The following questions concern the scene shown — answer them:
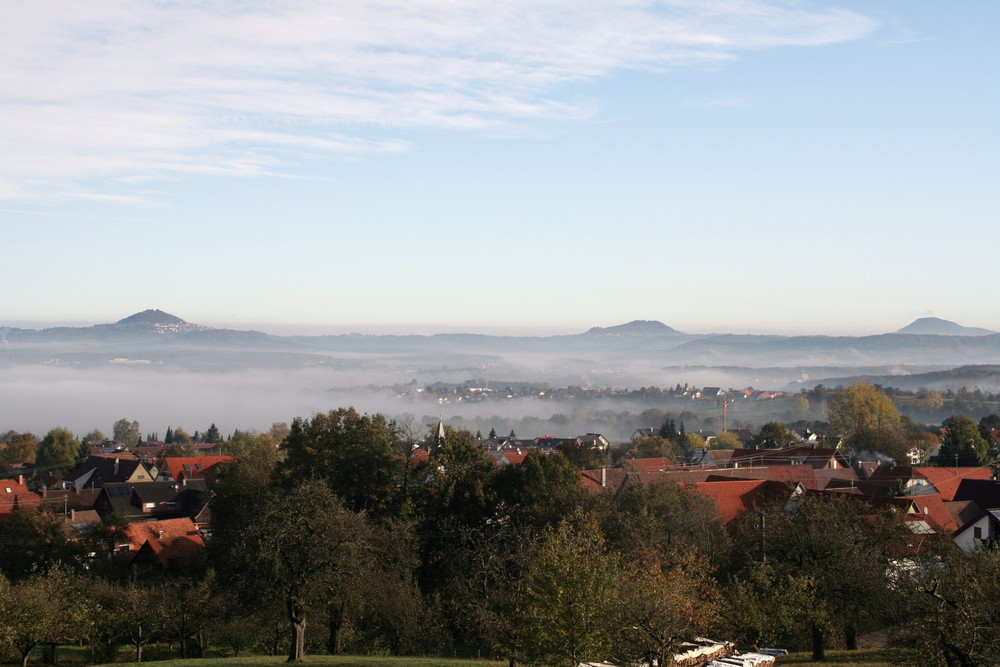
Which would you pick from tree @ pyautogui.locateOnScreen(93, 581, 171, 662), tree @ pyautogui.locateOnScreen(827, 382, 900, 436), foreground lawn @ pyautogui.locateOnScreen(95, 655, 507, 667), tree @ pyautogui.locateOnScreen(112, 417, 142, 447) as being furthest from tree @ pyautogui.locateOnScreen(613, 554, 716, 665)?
tree @ pyautogui.locateOnScreen(112, 417, 142, 447)

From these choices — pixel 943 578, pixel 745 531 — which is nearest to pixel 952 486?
pixel 745 531

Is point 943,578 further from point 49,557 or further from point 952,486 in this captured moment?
point 952,486

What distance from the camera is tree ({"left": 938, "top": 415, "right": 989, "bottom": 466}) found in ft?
254

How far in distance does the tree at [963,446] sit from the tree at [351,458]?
56625 mm

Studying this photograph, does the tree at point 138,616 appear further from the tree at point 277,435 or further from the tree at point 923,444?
the tree at point 923,444

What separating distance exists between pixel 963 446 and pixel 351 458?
6152cm

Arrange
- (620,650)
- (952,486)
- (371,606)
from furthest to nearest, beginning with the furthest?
(952,486) < (371,606) < (620,650)

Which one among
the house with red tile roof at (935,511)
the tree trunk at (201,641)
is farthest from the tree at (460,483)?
the house with red tile roof at (935,511)

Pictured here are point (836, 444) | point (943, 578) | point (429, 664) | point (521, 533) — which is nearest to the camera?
point (943, 578)

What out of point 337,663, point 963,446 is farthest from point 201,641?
point 963,446

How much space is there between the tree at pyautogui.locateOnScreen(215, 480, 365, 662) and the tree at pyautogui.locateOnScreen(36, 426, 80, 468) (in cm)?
7914

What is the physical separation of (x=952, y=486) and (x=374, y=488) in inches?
1470

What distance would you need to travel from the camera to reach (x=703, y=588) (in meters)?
24.4

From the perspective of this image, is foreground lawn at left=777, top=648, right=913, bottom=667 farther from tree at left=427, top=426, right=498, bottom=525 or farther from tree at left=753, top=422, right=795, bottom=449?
tree at left=753, top=422, right=795, bottom=449
